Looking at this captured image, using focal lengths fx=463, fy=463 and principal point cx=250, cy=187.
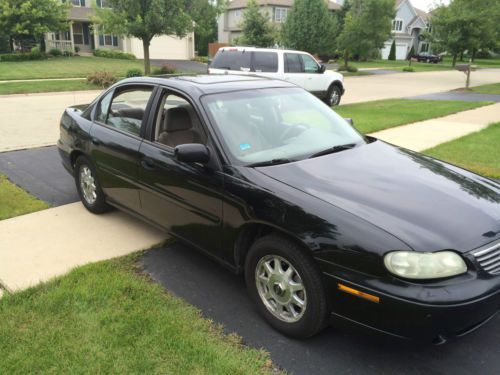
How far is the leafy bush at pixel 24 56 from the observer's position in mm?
31828

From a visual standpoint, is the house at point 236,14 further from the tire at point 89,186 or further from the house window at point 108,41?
the tire at point 89,186

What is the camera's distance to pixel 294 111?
13.6ft

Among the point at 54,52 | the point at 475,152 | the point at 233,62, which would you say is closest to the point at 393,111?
the point at 233,62

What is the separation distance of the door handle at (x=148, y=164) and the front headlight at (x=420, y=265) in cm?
217

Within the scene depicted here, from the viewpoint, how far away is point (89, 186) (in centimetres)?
503

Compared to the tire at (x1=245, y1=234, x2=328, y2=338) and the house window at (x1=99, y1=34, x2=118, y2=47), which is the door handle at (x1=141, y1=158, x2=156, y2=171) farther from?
the house window at (x1=99, y1=34, x2=118, y2=47)

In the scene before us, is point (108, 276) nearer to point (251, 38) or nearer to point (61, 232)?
point (61, 232)

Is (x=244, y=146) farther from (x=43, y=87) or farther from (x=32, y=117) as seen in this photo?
(x=43, y=87)

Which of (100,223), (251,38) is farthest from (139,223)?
(251,38)

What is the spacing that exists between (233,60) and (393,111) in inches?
188

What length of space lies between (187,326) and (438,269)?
1.62 metres

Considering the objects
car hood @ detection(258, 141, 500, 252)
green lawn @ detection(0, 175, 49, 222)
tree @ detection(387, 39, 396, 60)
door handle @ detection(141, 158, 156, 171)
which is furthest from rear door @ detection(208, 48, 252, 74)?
tree @ detection(387, 39, 396, 60)

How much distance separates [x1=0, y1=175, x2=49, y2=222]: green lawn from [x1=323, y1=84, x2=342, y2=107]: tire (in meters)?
10.9

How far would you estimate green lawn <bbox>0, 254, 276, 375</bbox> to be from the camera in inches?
107
